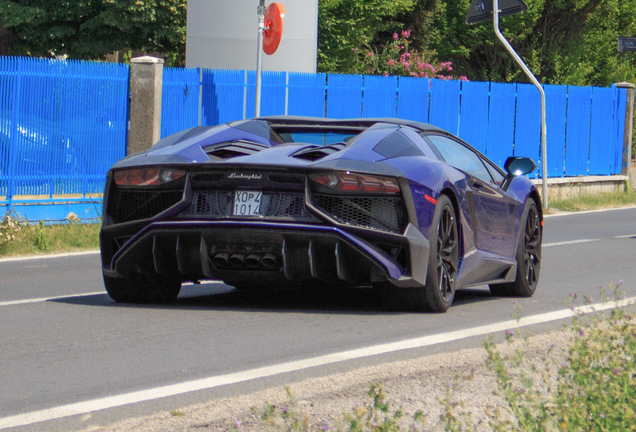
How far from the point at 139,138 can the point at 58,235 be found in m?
4.15

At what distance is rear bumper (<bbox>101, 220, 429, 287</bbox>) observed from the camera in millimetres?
7844

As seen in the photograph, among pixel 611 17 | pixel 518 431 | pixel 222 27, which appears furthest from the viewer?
pixel 611 17

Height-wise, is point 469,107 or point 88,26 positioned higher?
point 88,26

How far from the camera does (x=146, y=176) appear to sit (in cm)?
816

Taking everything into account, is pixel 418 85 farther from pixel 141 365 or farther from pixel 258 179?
pixel 141 365

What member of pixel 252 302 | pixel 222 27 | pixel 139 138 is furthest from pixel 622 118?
pixel 252 302

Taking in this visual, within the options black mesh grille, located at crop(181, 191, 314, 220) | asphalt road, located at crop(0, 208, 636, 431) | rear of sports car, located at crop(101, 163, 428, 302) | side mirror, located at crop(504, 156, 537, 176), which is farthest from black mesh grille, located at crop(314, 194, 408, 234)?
side mirror, located at crop(504, 156, 537, 176)

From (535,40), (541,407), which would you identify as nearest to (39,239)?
(541,407)

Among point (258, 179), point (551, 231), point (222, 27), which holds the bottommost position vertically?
point (551, 231)

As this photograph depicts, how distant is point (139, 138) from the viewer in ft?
61.9

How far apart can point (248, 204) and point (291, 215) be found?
0.27m

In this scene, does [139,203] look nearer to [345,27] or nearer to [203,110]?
[203,110]

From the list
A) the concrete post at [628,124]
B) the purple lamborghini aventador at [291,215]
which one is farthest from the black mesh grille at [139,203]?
the concrete post at [628,124]

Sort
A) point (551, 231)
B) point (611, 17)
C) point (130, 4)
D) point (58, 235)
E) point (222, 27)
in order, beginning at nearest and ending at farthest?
1. point (58, 235)
2. point (551, 231)
3. point (222, 27)
4. point (130, 4)
5. point (611, 17)
